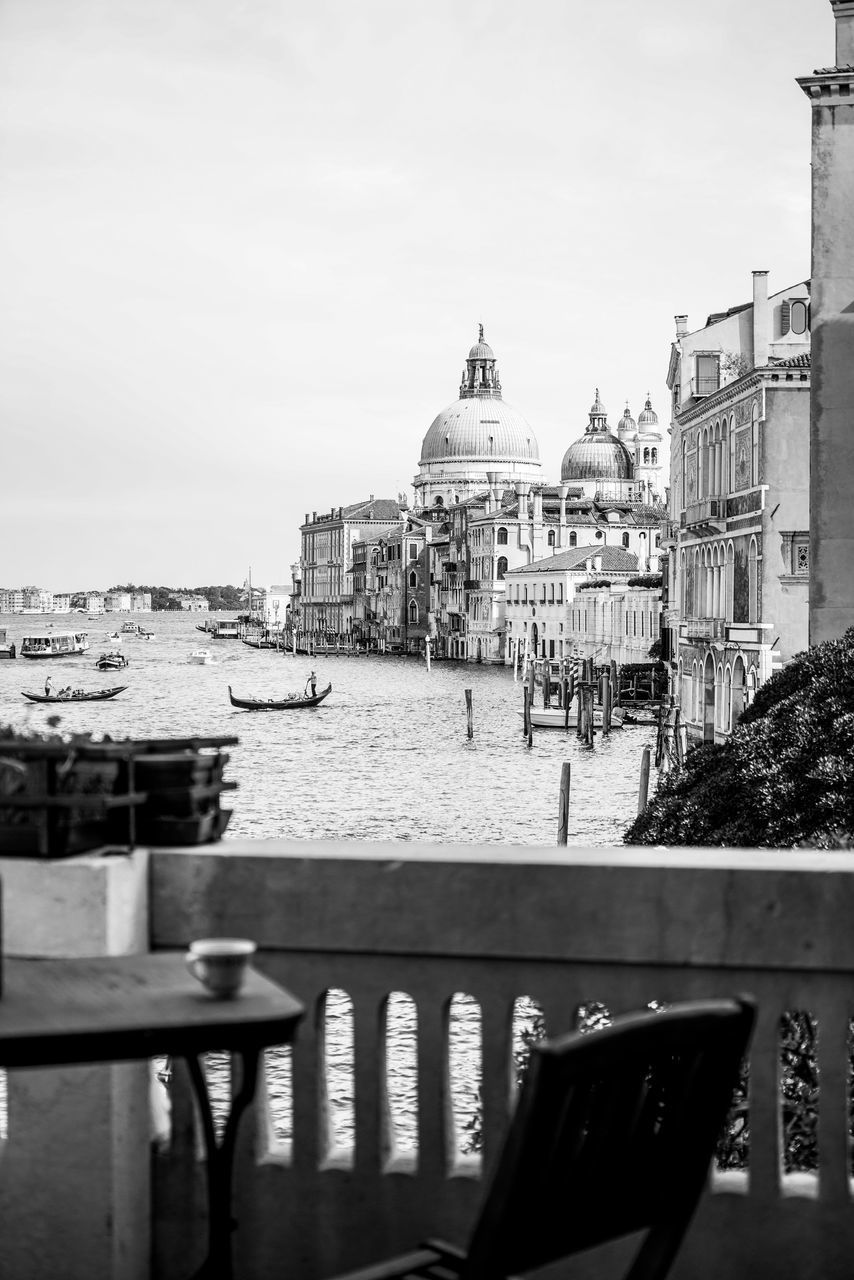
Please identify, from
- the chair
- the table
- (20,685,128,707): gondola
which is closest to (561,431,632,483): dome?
(20,685,128,707): gondola

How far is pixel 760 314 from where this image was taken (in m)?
35.9

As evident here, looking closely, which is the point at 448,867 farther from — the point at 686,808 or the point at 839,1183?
the point at 686,808

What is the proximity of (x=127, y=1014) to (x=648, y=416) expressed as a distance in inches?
5651

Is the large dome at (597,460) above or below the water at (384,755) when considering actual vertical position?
above

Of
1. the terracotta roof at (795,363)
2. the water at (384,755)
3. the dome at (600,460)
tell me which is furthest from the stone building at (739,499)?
the dome at (600,460)

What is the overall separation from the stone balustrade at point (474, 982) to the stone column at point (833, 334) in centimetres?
2018

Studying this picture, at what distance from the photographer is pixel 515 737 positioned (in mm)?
56219

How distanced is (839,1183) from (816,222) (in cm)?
2139

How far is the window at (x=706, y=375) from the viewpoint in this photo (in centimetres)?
3894

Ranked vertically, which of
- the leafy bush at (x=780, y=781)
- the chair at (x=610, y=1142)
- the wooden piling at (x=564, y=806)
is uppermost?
the chair at (x=610, y=1142)

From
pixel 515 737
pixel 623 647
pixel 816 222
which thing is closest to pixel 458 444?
pixel 623 647

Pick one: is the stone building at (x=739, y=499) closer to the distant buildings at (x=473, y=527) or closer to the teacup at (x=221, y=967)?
the teacup at (x=221, y=967)

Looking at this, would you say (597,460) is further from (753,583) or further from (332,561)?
(753,583)

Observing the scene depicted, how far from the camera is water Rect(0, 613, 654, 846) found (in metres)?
32.4
